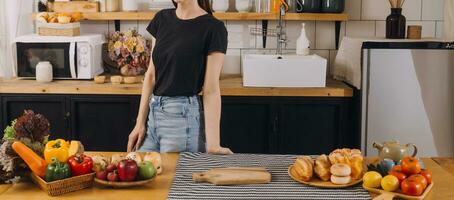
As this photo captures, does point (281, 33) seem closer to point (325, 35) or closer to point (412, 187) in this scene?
point (325, 35)

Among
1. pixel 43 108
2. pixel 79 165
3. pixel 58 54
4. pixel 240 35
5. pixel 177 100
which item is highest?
pixel 240 35

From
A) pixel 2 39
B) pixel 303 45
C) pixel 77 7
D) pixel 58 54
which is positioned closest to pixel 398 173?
pixel 303 45

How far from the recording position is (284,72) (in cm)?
385

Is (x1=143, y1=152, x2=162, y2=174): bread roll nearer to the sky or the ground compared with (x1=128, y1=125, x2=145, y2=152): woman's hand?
nearer to the sky

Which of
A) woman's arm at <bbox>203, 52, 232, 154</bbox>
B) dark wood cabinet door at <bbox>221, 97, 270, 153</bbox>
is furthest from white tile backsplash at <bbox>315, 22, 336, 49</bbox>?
woman's arm at <bbox>203, 52, 232, 154</bbox>

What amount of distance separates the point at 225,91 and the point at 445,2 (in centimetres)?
158

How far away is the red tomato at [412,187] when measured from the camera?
190cm

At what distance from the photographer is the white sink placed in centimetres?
384

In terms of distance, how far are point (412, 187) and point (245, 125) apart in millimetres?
2132

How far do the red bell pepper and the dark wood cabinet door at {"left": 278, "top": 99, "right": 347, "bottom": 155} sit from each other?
2.04m

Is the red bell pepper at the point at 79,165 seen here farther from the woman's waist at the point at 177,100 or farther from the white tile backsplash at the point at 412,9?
the white tile backsplash at the point at 412,9

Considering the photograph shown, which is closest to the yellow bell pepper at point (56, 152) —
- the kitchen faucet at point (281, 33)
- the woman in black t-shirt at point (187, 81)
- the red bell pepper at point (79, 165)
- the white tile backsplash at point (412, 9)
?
the red bell pepper at point (79, 165)

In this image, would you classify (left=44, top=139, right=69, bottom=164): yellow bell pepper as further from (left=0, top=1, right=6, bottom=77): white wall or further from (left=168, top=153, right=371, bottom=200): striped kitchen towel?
(left=0, top=1, right=6, bottom=77): white wall

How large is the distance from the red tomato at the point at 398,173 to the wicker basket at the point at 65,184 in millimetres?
939
